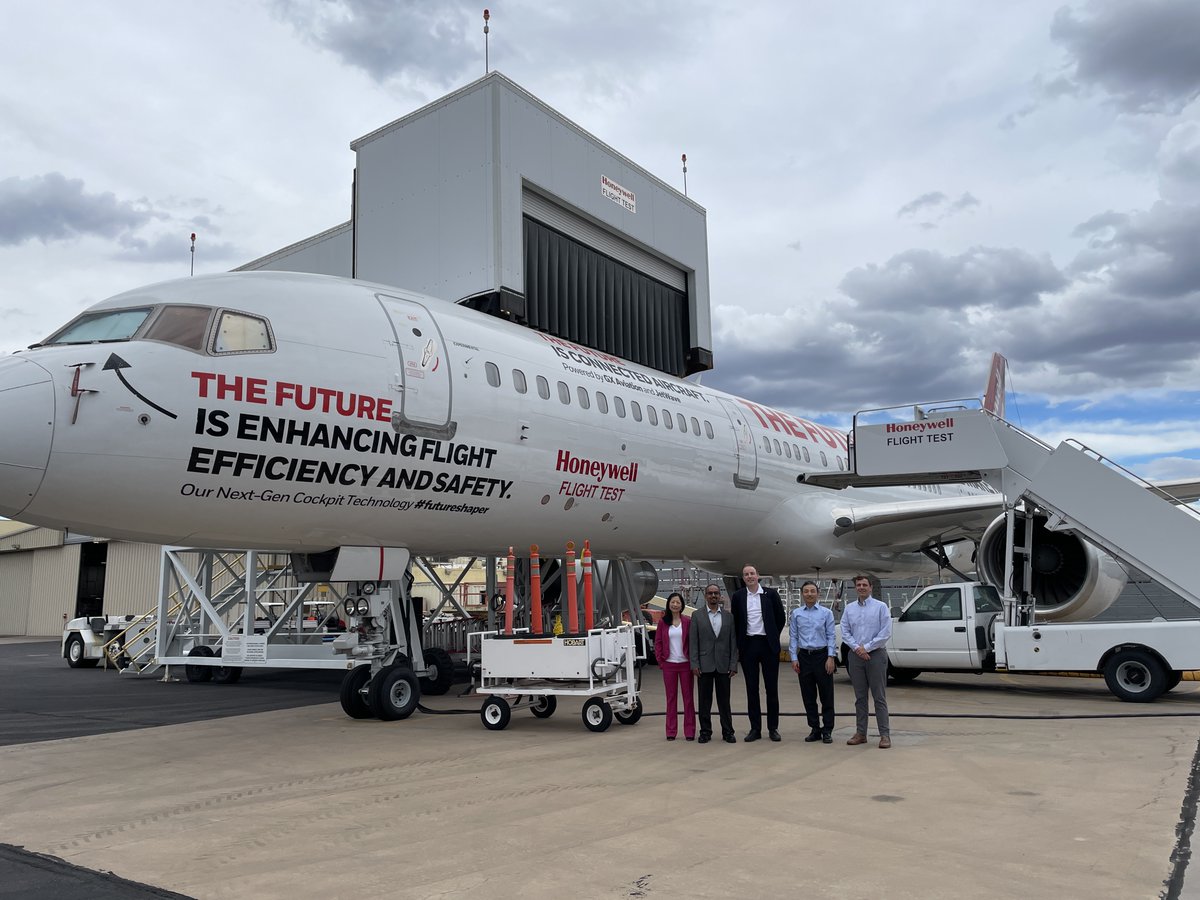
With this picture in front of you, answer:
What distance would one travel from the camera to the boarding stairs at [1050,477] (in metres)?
11.2

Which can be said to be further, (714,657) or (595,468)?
(595,468)

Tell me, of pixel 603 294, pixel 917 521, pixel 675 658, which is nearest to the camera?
pixel 675 658

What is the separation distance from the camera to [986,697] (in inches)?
460

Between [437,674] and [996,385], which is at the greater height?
[996,385]

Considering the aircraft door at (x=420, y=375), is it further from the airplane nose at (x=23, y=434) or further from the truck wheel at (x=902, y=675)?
the truck wheel at (x=902, y=675)

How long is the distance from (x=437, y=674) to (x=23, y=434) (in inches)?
280

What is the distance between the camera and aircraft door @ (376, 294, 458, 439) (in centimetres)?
885

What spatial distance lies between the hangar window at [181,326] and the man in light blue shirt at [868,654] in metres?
6.06

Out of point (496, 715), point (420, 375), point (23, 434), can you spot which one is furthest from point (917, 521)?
point (23, 434)

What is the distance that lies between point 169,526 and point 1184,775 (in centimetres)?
796

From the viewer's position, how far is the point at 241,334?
8117 mm

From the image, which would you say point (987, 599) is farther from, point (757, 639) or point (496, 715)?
point (496, 715)

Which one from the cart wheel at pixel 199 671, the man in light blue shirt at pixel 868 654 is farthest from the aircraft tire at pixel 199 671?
the man in light blue shirt at pixel 868 654

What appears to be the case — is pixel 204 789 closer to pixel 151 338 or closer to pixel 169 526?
pixel 169 526
